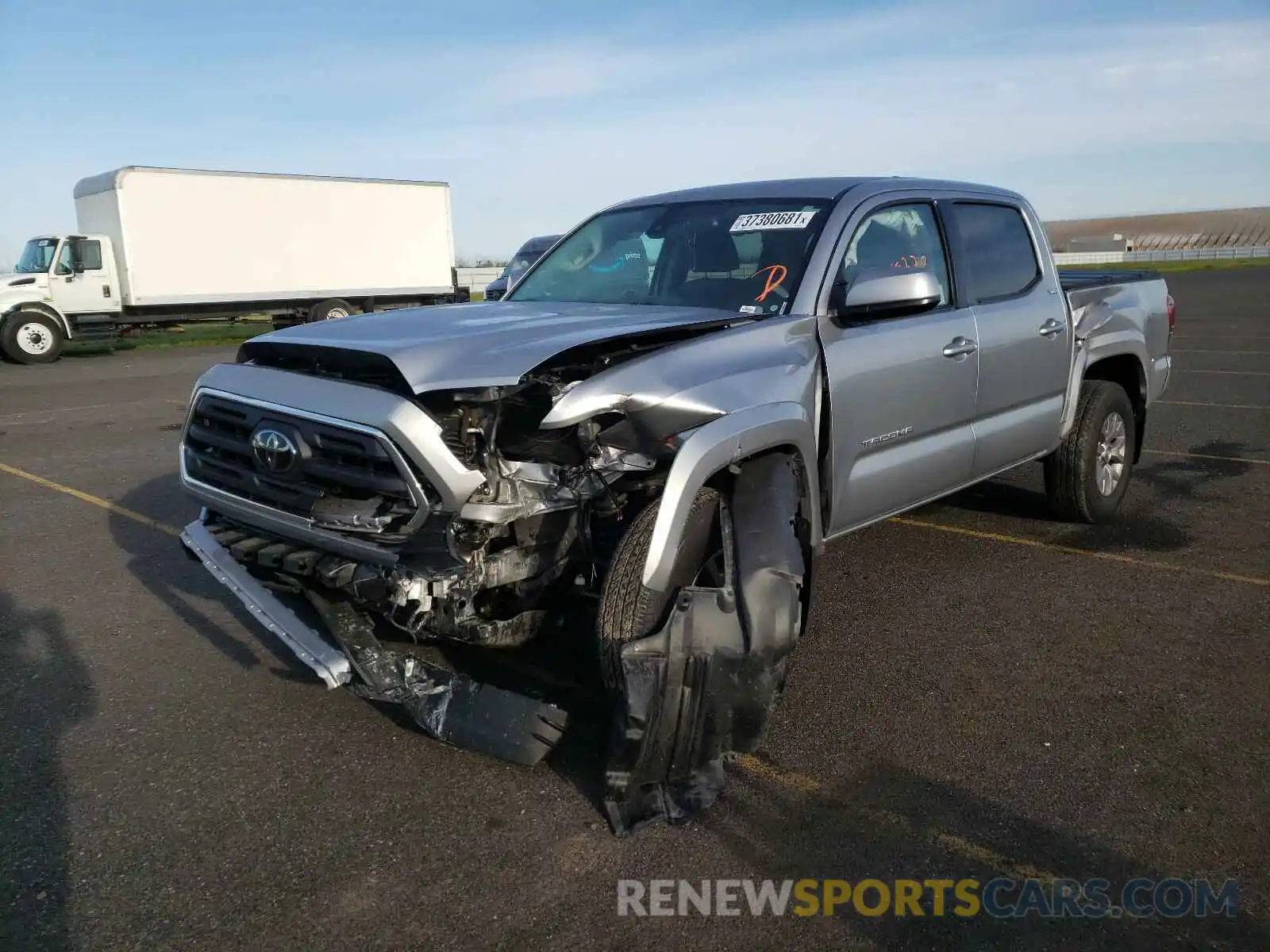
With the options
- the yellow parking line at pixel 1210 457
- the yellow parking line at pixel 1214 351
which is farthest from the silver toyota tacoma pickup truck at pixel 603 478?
the yellow parking line at pixel 1214 351

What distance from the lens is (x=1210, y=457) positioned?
8.35 m

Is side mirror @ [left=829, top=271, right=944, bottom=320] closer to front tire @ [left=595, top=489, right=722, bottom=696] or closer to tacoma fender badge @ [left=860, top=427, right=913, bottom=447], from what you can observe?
tacoma fender badge @ [left=860, top=427, right=913, bottom=447]

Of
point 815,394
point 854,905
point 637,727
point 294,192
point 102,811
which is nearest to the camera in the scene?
point 854,905

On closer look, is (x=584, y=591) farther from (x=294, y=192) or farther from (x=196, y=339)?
(x=196, y=339)

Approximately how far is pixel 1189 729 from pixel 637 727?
2.08m

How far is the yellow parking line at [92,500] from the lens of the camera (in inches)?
259

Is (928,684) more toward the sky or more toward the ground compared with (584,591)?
more toward the ground

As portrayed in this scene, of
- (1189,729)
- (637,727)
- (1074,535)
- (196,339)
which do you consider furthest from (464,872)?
(196,339)

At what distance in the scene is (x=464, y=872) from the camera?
2895 millimetres

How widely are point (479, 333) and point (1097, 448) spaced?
4111 mm

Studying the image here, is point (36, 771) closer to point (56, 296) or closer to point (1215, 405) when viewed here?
point (1215, 405)

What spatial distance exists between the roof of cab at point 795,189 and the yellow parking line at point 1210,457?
169 inches

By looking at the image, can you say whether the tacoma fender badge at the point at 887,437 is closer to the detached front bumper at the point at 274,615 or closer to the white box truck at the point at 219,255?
the detached front bumper at the point at 274,615

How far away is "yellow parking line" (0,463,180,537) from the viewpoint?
21.6 ft
